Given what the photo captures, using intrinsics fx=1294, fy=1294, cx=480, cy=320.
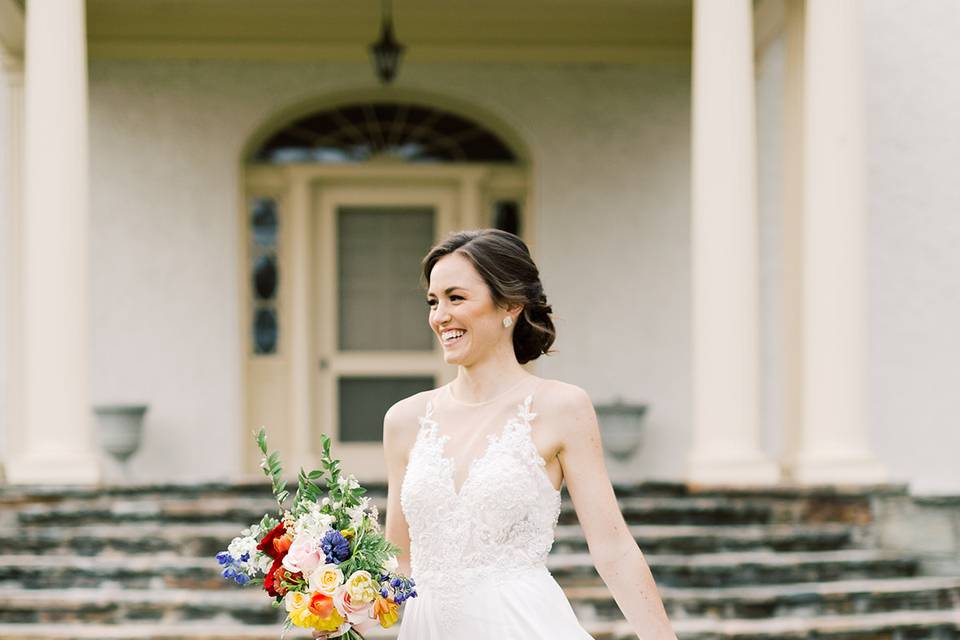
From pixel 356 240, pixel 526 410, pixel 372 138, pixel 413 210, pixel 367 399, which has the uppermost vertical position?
pixel 372 138

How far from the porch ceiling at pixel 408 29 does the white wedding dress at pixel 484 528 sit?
7044mm

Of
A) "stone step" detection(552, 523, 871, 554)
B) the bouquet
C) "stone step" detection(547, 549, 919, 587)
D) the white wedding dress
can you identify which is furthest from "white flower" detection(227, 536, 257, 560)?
"stone step" detection(552, 523, 871, 554)

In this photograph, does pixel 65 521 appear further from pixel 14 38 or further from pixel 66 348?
pixel 14 38

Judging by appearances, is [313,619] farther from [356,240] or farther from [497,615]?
[356,240]

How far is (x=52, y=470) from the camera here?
7.95 m

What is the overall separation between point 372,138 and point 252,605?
527 cm

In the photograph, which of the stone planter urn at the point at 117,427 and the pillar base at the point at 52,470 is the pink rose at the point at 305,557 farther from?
the stone planter urn at the point at 117,427

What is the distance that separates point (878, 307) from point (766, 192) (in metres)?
1.28

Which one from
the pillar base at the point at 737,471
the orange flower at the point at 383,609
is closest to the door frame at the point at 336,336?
the pillar base at the point at 737,471

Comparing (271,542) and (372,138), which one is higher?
(372,138)

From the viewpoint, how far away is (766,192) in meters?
10.5

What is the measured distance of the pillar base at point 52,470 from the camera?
7945 millimetres

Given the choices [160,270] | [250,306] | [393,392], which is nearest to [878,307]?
[393,392]

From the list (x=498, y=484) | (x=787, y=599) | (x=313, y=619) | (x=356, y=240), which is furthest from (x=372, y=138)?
(x=313, y=619)
